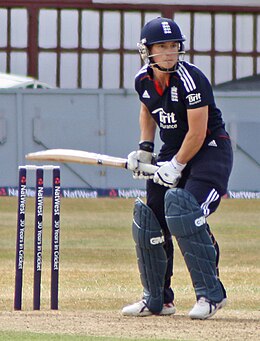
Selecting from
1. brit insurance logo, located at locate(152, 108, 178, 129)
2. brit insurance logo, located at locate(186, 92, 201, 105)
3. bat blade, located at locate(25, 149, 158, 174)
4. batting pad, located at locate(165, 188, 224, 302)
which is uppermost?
brit insurance logo, located at locate(186, 92, 201, 105)

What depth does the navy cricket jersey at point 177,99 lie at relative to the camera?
8.00 meters

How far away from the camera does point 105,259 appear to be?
536 inches

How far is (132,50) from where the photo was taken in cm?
2925

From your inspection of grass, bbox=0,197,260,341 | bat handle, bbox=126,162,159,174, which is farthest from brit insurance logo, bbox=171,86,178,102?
grass, bbox=0,197,260,341

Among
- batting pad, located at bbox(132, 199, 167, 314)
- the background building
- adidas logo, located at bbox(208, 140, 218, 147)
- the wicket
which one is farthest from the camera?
the background building

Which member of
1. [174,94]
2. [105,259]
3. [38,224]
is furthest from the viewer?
[105,259]

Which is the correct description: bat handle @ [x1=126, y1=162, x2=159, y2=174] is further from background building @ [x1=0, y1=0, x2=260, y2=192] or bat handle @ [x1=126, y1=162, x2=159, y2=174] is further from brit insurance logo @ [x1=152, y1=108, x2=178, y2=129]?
background building @ [x1=0, y1=0, x2=260, y2=192]

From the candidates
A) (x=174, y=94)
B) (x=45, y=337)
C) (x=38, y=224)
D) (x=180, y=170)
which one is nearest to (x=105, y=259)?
(x=38, y=224)

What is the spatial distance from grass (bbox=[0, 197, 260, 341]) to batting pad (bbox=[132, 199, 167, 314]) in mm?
932

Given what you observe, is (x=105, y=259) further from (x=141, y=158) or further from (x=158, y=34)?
(x=158, y=34)

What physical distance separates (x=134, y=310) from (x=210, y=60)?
21589 mm

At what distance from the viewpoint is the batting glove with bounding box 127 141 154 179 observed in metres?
8.38

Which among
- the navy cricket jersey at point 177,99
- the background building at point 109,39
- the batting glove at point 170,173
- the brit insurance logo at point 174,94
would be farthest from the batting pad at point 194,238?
the background building at point 109,39

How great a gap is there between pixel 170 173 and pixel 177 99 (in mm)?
433
